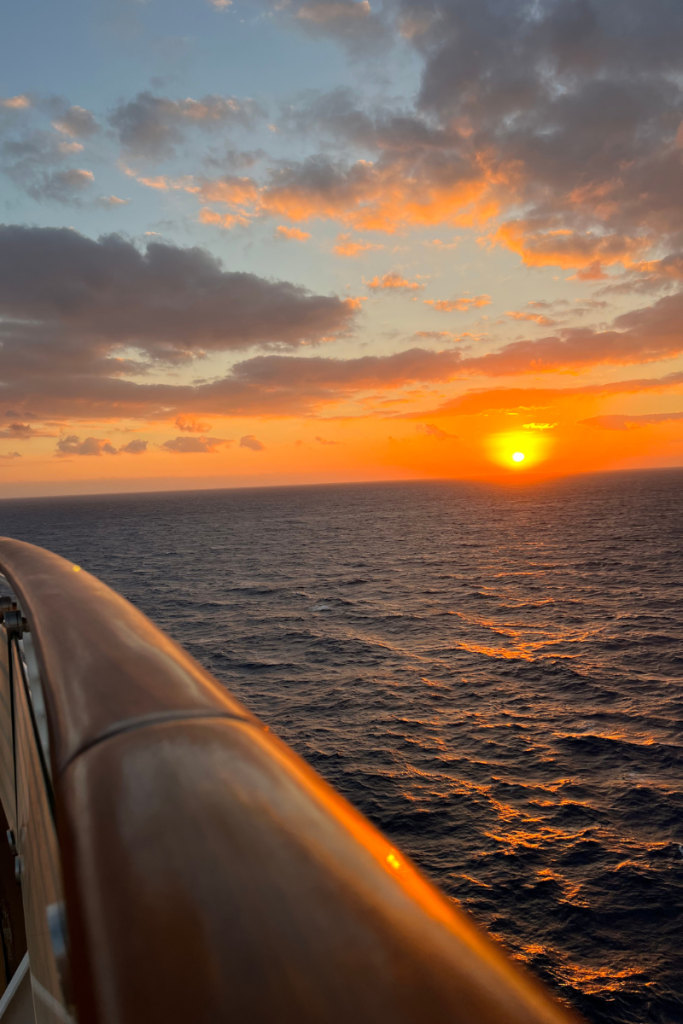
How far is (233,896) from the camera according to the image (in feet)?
2.40

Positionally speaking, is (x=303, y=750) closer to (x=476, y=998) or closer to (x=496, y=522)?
(x=476, y=998)

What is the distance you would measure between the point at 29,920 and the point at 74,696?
998mm

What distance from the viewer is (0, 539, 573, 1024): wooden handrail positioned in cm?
62

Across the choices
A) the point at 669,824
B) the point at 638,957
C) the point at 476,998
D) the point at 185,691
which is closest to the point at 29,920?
the point at 185,691

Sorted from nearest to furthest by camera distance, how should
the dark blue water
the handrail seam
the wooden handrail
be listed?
the wooden handrail, the handrail seam, the dark blue water

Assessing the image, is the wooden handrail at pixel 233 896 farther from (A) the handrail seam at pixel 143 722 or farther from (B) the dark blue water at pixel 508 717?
(B) the dark blue water at pixel 508 717

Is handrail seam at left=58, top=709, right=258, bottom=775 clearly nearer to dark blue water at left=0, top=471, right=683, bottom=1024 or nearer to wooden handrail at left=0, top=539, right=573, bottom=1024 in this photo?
wooden handrail at left=0, top=539, right=573, bottom=1024

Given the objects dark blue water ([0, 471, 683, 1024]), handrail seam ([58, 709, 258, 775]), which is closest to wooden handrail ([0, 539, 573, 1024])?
handrail seam ([58, 709, 258, 775])

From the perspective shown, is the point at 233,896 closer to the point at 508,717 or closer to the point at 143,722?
the point at 143,722

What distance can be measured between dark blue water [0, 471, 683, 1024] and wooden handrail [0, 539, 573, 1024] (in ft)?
43.0

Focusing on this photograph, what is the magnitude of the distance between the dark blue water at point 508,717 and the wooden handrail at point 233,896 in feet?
43.0

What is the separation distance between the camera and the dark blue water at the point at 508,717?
46.3 ft

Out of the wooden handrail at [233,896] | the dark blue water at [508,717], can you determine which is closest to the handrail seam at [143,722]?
the wooden handrail at [233,896]

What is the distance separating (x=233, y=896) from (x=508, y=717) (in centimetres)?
2607
